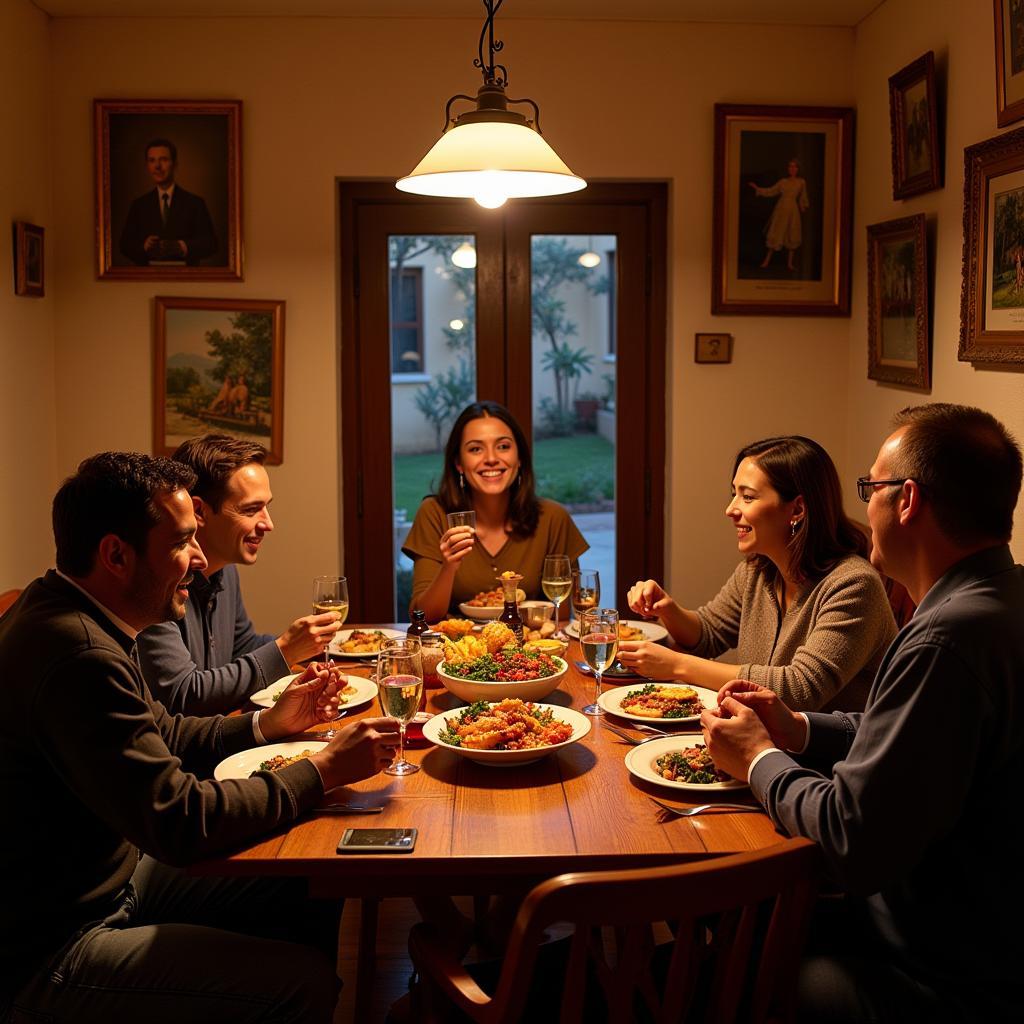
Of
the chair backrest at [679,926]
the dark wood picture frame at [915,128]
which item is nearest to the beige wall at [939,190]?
the dark wood picture frame at [915,128]

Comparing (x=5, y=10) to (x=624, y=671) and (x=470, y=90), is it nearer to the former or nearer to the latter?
(x=470, y=90)

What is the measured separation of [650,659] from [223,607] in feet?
3.49

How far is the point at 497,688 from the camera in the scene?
227 centimetres

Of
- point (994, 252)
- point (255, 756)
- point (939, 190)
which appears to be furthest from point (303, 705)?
point (939, 190)

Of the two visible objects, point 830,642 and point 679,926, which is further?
point 830,642

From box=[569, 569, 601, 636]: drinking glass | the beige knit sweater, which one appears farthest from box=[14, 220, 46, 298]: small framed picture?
the beige knit sweater

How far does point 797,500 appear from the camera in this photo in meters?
2.53

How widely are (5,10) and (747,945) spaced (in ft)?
12.5

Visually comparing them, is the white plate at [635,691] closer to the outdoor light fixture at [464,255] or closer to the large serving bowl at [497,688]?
the large serving bowl at [497,688]

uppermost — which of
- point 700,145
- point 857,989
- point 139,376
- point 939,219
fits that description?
point 700,145

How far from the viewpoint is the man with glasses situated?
60.9 inches

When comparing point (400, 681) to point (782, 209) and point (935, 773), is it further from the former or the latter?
point (782, 209)

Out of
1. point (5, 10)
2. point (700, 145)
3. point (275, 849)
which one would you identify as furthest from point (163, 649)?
point (700, 145)

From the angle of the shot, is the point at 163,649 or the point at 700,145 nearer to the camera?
the point at 163,649
